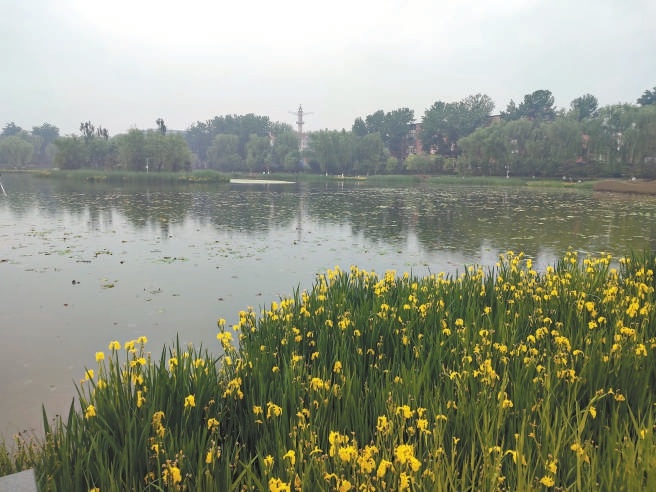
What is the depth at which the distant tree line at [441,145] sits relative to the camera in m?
70.2

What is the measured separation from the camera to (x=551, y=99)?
332 ft

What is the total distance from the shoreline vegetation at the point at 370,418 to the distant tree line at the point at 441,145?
72908 mm

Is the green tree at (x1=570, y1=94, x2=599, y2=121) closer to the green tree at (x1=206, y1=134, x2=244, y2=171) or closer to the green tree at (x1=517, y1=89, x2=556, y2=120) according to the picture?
the green tree at (x1=517, y1=89, x2=556, y2=120)

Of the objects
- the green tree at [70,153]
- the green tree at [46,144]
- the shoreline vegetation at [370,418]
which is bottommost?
the shoreline vegetation at [370,418]

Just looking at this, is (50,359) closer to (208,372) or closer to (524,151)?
(208,372)

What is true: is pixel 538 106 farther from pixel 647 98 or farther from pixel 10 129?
pixel 10 129

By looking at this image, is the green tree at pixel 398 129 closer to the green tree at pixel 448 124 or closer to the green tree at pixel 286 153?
the green tree at pixel 448 124

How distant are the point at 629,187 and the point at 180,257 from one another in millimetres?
53208

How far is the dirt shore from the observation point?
4757cm

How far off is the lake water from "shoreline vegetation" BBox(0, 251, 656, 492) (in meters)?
2.20

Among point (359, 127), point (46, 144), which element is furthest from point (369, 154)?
point (46, 144)

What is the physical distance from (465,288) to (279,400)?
4037mm

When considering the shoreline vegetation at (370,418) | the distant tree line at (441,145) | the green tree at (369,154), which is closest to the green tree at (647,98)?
the distant tree line at (441,145)

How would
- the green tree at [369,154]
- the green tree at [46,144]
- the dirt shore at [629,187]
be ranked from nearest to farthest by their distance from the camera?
the dirt shore at [629,187] → the green tree at [369,154] → the green tree at [46,144]
